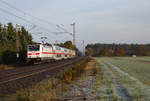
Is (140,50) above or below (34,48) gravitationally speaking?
above

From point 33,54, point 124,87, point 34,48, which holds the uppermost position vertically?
point 34,48

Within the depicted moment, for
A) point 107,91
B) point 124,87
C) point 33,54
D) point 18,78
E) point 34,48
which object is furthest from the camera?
point 34,48

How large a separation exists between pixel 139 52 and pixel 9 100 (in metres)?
154

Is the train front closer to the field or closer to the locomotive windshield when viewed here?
the locomotive windshield

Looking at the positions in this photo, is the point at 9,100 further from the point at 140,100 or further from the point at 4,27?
the point at 4,27

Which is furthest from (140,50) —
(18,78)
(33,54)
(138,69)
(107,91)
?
(107,91)

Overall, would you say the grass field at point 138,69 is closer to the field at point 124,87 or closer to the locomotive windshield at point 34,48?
the field at point 124,87

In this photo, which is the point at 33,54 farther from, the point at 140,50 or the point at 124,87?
the point at 140,50

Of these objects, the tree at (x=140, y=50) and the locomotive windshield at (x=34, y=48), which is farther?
the tree at (x=140, y=50)

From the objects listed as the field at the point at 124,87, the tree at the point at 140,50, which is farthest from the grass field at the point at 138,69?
the tree at the point at 140,50

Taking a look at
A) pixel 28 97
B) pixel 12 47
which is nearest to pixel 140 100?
pixel 28 97

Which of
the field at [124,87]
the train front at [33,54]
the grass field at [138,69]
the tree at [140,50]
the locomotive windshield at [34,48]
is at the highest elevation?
the tree at [140,50]

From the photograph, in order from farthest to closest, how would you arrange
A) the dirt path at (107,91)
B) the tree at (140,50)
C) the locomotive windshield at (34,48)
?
the tree at (140,50) → the locomotive windshield at (34,48) → the dirt path at (107,91)

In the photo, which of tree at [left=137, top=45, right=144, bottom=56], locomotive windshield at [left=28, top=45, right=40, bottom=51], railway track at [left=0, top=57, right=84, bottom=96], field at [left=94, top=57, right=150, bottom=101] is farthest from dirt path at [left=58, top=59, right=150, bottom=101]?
tree at [left=137, top=45, right=144, bottom=56]
